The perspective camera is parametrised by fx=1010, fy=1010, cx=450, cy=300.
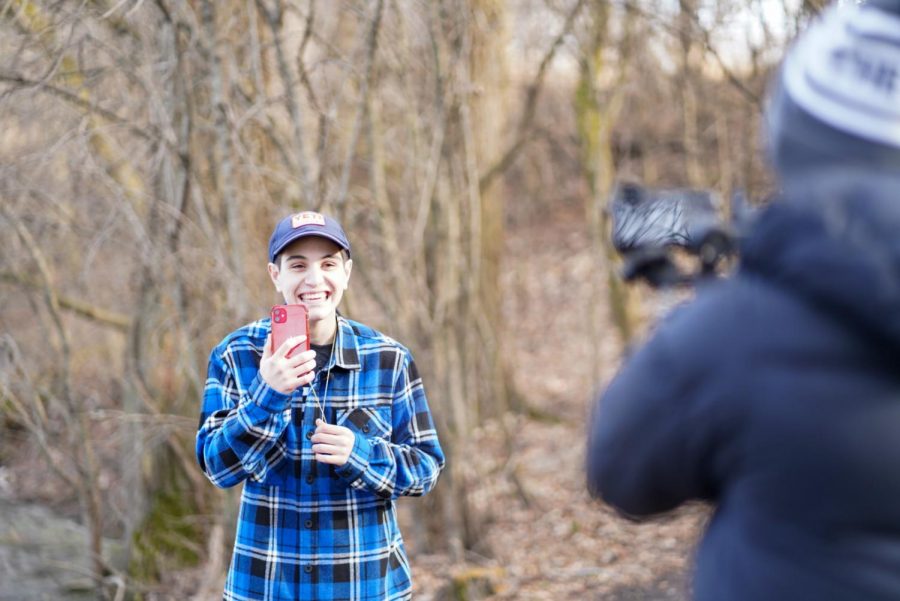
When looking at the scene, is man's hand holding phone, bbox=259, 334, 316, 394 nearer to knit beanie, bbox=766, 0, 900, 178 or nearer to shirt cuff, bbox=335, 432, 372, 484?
shirt cuff, bbox=335, 432, 372, 484

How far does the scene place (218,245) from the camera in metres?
4.85

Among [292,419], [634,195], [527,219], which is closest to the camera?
[634,195]

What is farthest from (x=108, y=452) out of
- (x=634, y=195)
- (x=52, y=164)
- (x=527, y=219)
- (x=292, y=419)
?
(x=527, y=219)

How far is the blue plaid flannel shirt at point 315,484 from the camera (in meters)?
2.56

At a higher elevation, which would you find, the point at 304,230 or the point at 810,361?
the point at 304,230

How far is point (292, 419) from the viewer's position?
103 inches

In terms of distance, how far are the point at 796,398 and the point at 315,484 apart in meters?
1.57

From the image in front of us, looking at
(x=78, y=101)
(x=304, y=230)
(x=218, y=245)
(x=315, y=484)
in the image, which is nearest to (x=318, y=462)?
(x=315, y=484)

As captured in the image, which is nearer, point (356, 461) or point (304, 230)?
point (356, 461)

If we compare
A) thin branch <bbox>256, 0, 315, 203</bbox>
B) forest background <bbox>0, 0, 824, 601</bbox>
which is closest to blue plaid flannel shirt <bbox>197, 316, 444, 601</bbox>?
forest background <bbox>0, 0, 824, 601</bbox>

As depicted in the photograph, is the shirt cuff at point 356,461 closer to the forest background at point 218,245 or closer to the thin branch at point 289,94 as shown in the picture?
the forest background at point 218,245

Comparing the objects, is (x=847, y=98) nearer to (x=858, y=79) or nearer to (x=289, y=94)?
(x=858, y=79)

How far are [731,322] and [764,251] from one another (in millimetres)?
102

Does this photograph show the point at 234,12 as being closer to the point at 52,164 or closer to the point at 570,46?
the point at 52,164
